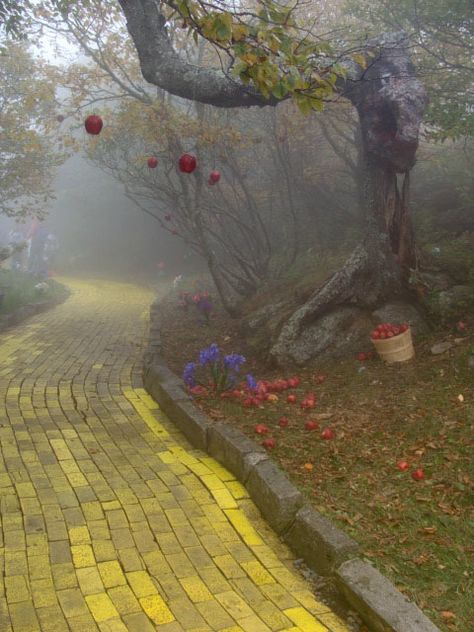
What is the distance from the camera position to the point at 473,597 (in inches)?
120

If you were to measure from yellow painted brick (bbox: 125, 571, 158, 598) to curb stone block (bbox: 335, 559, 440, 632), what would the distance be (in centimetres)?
110

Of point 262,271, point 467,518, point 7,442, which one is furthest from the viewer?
point 262,271

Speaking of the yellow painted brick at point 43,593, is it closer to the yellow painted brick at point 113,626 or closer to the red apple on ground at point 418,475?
the yellow painted brick at point 113,626

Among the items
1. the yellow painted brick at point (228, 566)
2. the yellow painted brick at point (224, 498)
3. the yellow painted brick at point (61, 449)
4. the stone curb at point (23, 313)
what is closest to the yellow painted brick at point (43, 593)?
the yellow painted brick at point (228, 566)

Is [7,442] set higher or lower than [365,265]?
lower

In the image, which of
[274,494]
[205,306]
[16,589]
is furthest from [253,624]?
[205,306]

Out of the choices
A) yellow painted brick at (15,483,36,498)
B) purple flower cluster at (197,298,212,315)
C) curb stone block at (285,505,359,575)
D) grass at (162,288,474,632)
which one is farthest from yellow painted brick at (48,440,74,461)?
purple flower cluster at (197,298,212,315)

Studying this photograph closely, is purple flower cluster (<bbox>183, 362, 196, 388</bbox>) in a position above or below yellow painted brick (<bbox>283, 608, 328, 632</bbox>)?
above

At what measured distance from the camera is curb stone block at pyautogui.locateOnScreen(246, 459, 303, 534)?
3865 millimetres

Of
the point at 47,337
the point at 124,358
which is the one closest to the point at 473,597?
the point at 124,358

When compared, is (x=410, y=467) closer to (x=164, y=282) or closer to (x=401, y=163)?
(x=401, y=163)

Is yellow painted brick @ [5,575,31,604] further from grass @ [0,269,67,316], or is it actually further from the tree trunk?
grass @ [0,269,67,316]

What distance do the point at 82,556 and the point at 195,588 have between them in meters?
0.76

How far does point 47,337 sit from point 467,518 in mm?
8443
